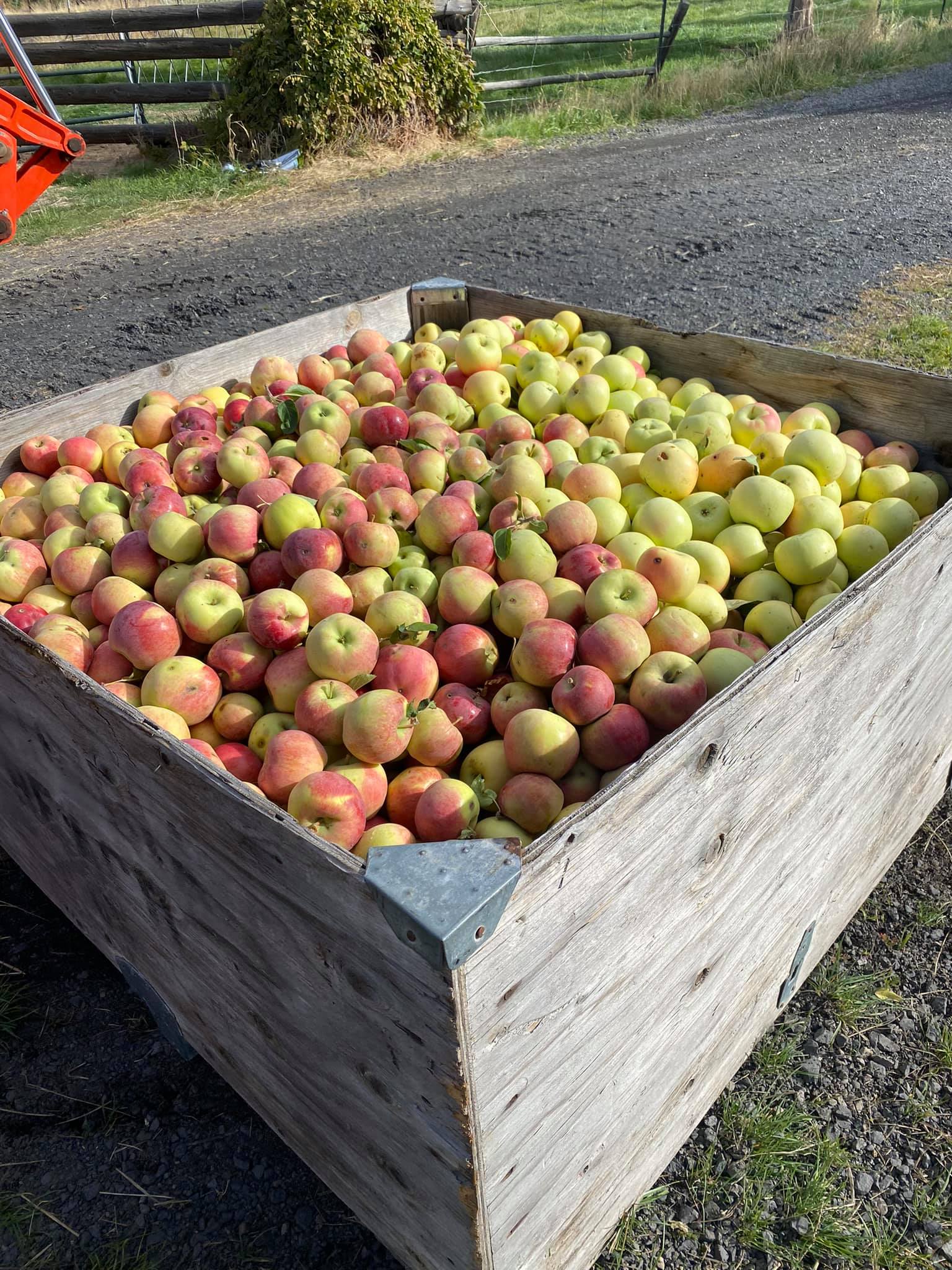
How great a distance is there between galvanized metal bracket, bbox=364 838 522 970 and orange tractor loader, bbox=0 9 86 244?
552cm

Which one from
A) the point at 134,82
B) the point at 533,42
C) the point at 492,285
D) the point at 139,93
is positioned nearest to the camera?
the point at 492,285

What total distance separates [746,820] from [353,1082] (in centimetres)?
Answer: 83

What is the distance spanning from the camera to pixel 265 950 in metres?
1.54

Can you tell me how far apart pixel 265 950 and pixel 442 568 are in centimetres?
119

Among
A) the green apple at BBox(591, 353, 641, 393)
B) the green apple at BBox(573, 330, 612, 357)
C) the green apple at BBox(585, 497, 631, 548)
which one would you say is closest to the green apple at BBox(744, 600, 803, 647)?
the green apple at BBox(585, 497, 631, 548)

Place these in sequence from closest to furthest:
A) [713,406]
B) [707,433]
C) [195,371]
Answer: [707,433], [713,406], [195,371]

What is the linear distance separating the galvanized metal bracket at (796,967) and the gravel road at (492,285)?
0.16m

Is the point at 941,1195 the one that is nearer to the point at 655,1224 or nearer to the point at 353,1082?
the point at 655,1224

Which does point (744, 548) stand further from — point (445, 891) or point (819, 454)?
point (445, 891)

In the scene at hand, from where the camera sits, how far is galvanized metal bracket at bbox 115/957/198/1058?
86.8 inches

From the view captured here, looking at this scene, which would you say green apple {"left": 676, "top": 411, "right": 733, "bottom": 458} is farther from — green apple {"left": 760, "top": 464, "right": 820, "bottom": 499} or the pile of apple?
green apple {"left": 760, "top": 464, "right": 820, "bottom": 499}

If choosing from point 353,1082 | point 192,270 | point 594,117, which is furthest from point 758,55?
point 353,1082

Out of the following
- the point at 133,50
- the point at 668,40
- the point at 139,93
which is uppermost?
the point at 133,50

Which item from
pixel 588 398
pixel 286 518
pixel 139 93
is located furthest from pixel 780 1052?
pixel 139 93
